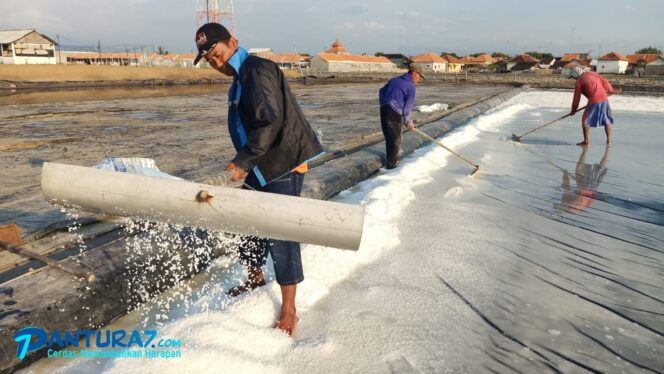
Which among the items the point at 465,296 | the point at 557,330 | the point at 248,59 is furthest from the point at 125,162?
the point at 557,330

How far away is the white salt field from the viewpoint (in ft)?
6.77

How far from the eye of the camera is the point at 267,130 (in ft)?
6.82

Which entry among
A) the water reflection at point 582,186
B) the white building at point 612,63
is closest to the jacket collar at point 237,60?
the water reflection at point 582,186

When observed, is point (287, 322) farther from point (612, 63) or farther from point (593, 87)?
point (612, 63)

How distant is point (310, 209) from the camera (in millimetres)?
2049

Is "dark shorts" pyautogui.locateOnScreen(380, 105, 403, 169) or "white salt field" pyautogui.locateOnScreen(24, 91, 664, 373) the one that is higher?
"dark shorts" pyautogui.locateOnScreen(380, 105, 403, 169)

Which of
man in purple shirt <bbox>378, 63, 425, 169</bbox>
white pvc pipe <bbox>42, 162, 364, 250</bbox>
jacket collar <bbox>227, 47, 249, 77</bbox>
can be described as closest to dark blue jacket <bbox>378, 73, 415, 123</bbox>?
man in purple shirt <bbox>378, 63, 425, 169</bbox>

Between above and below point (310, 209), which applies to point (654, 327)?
below

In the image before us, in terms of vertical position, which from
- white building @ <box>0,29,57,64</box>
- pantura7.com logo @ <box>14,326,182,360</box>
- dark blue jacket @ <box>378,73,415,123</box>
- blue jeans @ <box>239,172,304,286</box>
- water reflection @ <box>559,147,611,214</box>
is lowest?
pantura7.com logo @ <box>14,326,182,360</box>

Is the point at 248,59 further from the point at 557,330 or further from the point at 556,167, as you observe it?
the point at 556,167

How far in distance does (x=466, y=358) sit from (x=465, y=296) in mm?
596

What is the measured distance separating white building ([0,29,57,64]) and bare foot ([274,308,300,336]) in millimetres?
44344

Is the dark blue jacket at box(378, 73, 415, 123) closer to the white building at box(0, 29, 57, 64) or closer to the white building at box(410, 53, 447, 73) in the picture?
the white building at box(0, 29, 57, 64)

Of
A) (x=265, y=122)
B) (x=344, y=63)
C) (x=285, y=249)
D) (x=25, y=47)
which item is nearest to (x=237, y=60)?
(x=265, y=122)
